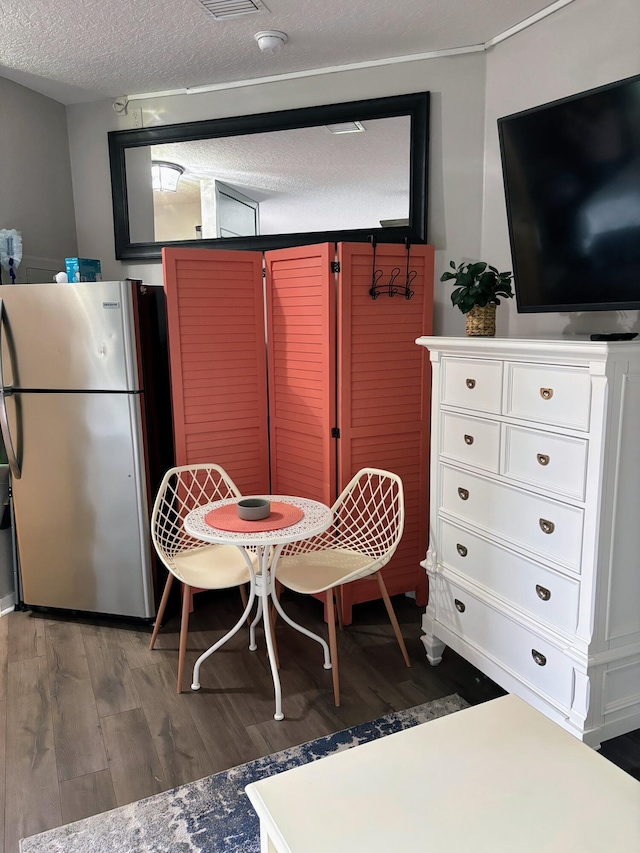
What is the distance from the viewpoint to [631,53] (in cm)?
212

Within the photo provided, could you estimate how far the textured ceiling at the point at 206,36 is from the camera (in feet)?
7.80

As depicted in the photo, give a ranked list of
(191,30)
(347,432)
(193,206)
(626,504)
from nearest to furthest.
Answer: (626,504) < (191,30) < (347,432) < (193,206)

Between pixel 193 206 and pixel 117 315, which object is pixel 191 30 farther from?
pixel 117 315

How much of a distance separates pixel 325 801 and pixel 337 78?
3037mm

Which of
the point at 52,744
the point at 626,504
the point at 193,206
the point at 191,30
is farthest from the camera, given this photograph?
the point at 193,206

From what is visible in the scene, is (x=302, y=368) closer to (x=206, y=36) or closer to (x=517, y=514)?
(x=517, y=514)

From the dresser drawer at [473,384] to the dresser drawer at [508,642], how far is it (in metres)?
0.71

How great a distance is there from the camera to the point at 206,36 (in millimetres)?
2623

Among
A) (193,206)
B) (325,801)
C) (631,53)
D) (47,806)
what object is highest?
(631,53)

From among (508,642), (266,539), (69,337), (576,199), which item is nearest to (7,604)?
(69,337)

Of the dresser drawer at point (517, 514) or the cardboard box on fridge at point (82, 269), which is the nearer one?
the dresser drawer at point (517, 514)

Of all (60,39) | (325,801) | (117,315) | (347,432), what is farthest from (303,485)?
(60,39)

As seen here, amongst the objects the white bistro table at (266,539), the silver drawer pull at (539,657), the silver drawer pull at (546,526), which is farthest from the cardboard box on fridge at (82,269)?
the silver drawer pull at (539,657)

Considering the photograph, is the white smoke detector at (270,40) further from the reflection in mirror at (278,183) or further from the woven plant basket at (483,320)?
the woven plant basket at (483,320)
